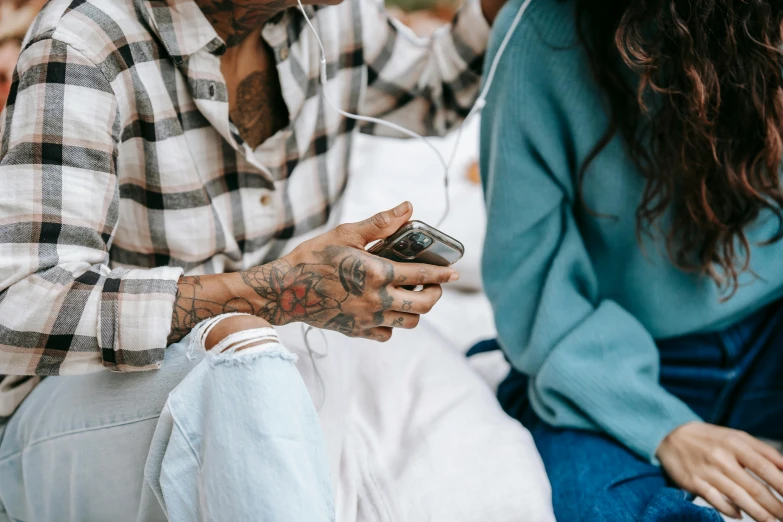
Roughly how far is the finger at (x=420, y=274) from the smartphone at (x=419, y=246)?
2 cm

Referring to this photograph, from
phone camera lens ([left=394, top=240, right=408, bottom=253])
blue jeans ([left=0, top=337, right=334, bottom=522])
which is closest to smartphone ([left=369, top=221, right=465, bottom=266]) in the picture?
phone camera lens ([left=394, top=240, right=408, bottom=253])

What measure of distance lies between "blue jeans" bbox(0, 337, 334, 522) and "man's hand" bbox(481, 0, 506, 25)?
0.61m

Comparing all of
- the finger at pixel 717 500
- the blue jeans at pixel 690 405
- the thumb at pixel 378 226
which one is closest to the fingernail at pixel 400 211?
the thumb at pixel 378 226

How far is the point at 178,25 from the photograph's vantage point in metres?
0.78

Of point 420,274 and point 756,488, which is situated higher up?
point 420,274

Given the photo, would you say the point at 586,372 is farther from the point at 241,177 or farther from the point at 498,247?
the point at 241,177

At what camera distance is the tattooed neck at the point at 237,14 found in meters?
0.80

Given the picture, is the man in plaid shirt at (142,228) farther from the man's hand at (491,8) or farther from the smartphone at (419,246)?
the man's hand at (491,8)

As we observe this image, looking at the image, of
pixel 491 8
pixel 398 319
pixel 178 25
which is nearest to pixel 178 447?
pixel 398 319

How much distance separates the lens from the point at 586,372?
91cm

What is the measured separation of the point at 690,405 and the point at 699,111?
426 millimetres

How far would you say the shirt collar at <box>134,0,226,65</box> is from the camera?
0.77 meters

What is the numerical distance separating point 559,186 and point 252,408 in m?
0.51

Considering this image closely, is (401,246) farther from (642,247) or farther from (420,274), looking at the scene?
(642,247)
